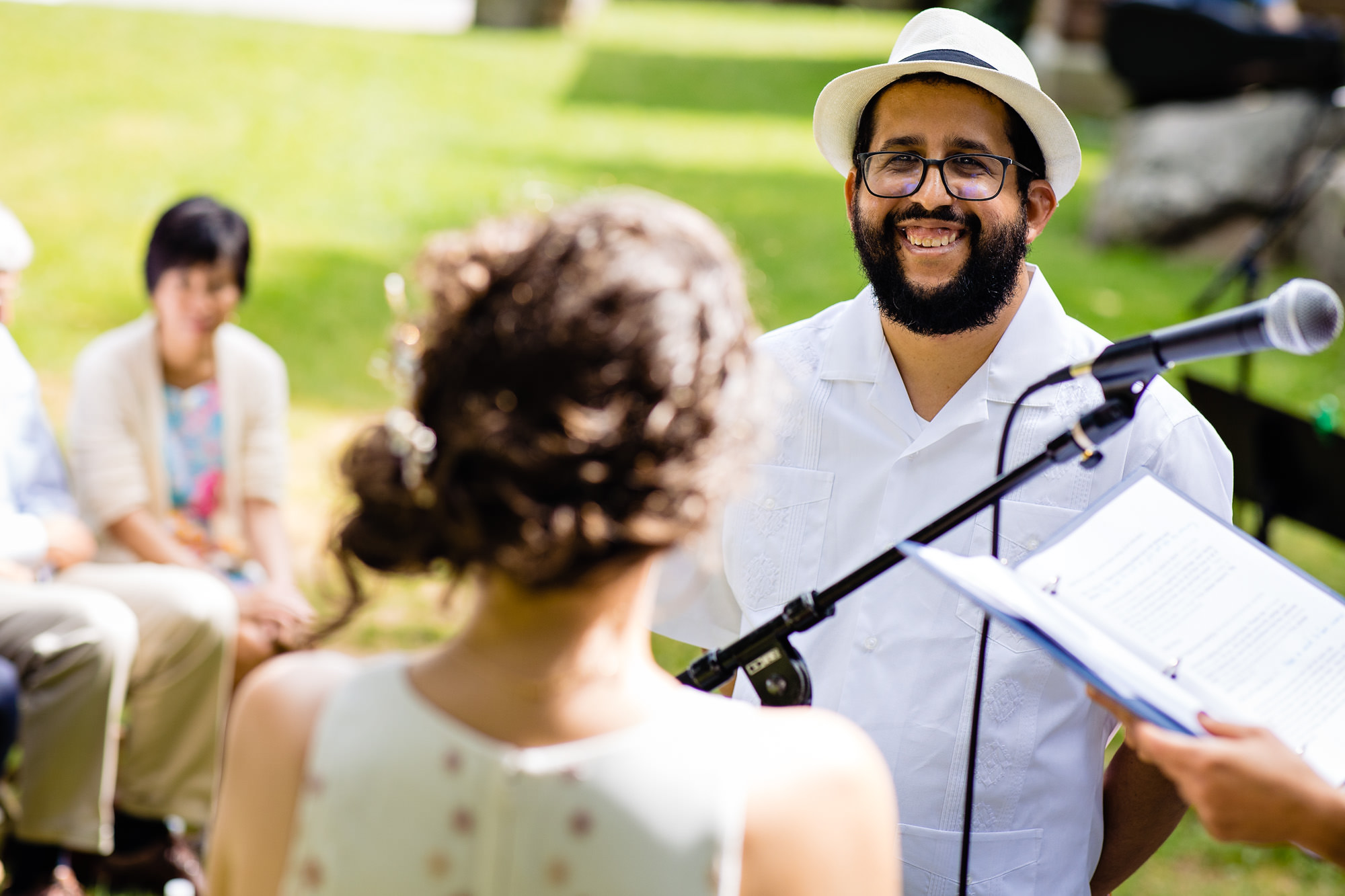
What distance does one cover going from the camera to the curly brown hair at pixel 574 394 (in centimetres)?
115

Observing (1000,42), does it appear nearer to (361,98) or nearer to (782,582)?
(782,582)

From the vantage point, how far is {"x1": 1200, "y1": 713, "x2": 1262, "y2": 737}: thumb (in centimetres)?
140

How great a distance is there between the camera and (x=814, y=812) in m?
1.21

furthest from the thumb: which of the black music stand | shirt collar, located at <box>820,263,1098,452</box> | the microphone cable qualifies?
the black music stand

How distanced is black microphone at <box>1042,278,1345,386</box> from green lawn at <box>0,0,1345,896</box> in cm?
274

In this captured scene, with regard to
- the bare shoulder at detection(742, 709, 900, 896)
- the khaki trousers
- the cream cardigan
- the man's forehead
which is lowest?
the khaki trousers

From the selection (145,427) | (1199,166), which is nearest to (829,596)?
(145,427)

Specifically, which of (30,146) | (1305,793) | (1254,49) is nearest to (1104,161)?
(1254,49)

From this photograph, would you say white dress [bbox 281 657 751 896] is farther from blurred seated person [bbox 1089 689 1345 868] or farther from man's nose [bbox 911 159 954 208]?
man's nose [bbox 911 159 954 208]

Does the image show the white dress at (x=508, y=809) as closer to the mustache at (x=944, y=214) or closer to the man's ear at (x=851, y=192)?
the mustache at (x=944, y=214)

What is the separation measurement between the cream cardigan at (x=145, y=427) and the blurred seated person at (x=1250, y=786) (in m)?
3.12

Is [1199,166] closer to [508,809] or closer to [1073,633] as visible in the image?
[1073,633]

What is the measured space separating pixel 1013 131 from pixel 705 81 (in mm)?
11991

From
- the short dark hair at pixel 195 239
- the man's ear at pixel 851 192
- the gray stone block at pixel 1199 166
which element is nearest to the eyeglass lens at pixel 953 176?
the man's ear at pixel 851 192
